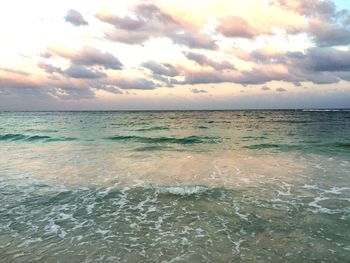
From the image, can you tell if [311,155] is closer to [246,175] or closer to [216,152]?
[216,152]

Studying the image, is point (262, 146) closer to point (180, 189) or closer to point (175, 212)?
point (180, 189)

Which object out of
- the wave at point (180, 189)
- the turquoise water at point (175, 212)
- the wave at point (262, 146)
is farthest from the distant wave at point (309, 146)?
the wave at point (180, 189)

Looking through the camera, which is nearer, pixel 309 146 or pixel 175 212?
pixel 175 212

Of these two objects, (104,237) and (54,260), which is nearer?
(54,260)

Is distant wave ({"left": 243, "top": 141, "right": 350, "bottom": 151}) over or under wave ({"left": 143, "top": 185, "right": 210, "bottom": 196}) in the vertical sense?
under

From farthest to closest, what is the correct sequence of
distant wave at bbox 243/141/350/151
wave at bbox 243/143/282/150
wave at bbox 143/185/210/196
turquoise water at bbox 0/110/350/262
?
1. wave at bbox 243/143/282/150
2. distant wave at bbox 243/141/350/151
3. wave at bbox 143/185/210/196
4. turquoise water at bbox 0/110/350/262

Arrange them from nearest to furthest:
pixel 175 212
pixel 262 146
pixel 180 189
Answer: pixel 175 212
pixel 180 189
pixel 262 146

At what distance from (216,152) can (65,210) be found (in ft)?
47.6

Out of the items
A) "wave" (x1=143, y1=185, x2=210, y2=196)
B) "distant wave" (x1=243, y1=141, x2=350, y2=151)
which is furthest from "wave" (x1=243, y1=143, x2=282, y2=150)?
"wave" (x1=143, y1=185, x2=210, y2=196)

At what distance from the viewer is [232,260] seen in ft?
20.7

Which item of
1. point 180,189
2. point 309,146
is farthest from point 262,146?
point 180,189

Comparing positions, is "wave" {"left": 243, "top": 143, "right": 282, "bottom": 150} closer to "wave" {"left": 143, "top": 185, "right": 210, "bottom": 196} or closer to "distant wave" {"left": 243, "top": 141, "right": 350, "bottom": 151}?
"distant wave" {"left": 243, "top": 141, "right": 350, "bottom": 151}

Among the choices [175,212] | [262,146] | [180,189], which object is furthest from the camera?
[262,146]

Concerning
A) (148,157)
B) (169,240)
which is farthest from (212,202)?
(148,157)
